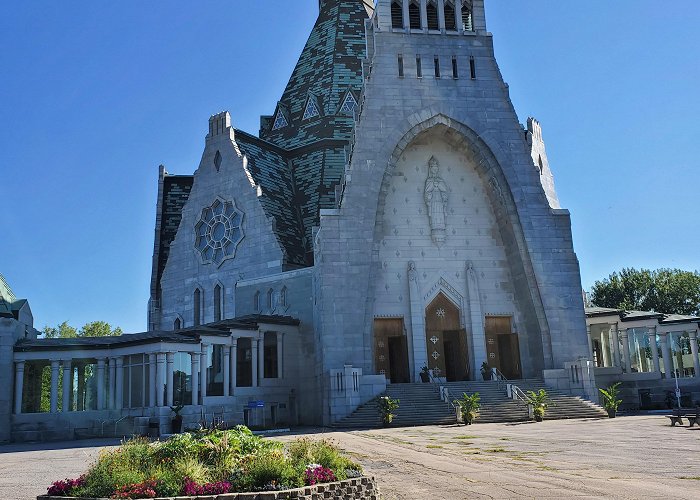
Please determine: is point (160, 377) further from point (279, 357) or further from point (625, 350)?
point (625, 350)

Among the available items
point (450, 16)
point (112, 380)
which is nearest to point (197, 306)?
point (112, 380)

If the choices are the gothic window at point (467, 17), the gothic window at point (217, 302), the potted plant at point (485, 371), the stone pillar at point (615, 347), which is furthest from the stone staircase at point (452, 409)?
the gothic window at point (467, 17)

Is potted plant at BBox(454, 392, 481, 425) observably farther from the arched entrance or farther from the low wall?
the low wall

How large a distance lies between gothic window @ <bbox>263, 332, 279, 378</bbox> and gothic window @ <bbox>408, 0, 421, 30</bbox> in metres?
22.0

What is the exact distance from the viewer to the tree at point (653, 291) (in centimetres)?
7388

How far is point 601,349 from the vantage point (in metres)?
50.2

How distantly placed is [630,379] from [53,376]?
3422 cm

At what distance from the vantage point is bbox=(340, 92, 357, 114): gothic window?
5753 centimetres

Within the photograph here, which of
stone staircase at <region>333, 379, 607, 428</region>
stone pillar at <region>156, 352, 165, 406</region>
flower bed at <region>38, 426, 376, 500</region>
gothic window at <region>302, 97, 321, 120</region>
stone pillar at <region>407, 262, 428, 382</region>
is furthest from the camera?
gothic window at <region>302, 97, 321, 120</region>

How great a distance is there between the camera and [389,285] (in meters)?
42.7

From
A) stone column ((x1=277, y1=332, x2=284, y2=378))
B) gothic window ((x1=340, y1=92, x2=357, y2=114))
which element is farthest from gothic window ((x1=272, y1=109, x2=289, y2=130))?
stone column ((x1=277, y1=332, x2=284, y2=378))

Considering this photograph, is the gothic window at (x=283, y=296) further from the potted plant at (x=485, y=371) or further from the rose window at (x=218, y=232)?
the potted plant at (x=485, y=371)

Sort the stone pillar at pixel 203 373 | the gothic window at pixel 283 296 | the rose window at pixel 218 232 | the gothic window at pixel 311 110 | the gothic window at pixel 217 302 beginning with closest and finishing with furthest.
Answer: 1. the stone pillar at pixel 203 373
2. the gothic window at pixel 283 296
3. the gothic window at pixel 217 302
4. the rose window at pixel 218 232
5. the gothic window at pixel 311 110

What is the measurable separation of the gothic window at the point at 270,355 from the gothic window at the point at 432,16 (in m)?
22.5
